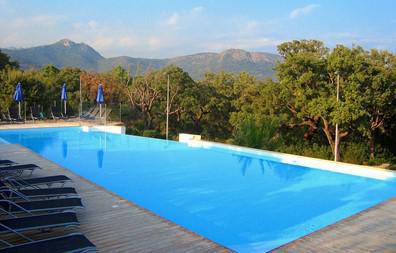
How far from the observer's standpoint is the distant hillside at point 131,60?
151ft

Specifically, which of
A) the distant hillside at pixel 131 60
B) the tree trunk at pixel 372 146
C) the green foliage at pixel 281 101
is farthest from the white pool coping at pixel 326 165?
the distant hillside at pixel 131 60

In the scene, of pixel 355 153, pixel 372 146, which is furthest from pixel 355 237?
pixel 372 146

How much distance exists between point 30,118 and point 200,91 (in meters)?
8.80

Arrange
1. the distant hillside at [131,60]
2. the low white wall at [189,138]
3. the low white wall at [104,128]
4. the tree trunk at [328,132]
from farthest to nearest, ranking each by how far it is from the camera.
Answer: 1. the distant hillside at [131,60]
2. the low white wall at [104,128]
3. the tree trunk at [328,132]
4. the low white wall at [189,138]

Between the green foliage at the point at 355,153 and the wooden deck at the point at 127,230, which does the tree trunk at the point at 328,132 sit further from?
the wooden deck at the point at 127,230


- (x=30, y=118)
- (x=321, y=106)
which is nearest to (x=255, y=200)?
(x=321, y=106)

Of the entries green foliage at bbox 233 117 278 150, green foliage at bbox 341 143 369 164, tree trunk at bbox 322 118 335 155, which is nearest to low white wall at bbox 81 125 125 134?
green foliage at bbox 233 117 278 150

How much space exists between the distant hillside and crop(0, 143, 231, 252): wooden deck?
35.2 meters

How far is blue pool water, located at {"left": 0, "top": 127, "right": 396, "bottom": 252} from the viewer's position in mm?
5375

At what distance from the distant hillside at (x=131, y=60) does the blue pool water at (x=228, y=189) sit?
29995mm

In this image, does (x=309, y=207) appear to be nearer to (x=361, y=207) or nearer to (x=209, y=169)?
(x=361, y=207)

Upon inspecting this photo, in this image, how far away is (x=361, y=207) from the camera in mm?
6281

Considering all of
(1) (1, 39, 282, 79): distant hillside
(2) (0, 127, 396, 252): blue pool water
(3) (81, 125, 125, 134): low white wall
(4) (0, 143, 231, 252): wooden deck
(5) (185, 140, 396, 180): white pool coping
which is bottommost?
(2) (0, 127, 396, 252): blue pool water

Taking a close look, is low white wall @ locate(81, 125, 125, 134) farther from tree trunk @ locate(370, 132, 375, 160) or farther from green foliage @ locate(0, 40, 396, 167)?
tree trunk @ locate(370, 132, 375, 160)
